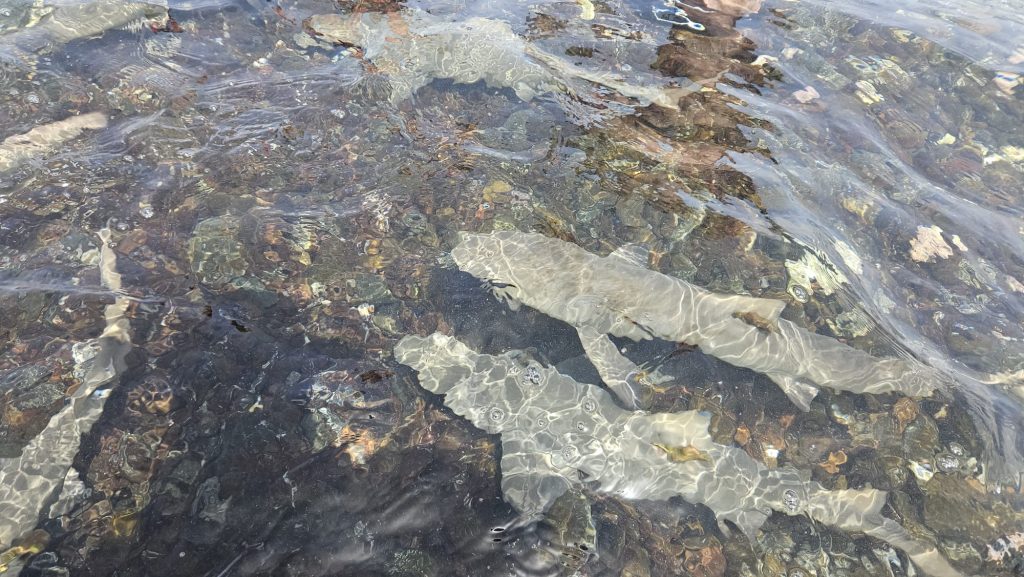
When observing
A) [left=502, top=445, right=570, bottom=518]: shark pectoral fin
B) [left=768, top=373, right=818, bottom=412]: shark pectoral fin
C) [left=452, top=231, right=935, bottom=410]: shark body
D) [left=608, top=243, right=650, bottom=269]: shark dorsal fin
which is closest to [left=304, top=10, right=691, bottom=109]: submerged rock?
[left=608, top=243, right=650, bottom=269]: shark dorsal fin

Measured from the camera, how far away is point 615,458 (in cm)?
468

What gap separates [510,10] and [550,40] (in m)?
1.79

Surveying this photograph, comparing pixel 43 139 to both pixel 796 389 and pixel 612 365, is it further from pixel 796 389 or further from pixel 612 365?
pixel 796 389

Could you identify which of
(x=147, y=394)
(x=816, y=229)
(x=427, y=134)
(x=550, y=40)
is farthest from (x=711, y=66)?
(x=147, y=394)

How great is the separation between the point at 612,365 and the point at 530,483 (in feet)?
5.28

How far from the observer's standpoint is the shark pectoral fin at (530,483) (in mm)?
4348

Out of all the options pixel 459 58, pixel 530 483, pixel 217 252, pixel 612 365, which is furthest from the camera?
pixel 459 58

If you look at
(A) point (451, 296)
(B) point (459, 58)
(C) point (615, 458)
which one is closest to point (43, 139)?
(A) point (451, 296)

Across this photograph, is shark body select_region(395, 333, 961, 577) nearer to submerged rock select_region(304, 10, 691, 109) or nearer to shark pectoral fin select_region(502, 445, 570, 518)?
shark pectoral fin select_region(502, 445, 570, 518)

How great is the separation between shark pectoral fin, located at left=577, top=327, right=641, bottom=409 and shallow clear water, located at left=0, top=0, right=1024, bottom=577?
35 millimetres

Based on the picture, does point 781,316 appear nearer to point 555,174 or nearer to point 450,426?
point 555,174

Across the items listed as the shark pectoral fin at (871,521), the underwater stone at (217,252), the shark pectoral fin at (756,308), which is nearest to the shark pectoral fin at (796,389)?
the shark pectoral fin at (756,308)

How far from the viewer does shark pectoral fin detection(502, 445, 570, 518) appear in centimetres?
435

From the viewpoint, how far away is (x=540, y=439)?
15.5 feet
